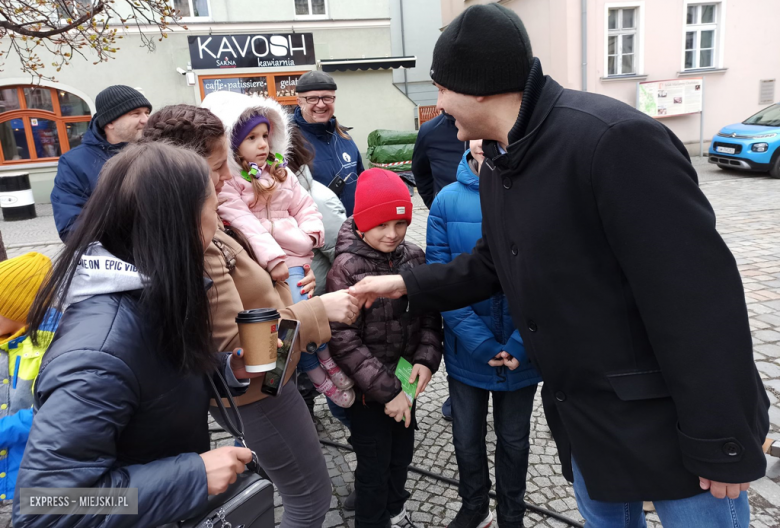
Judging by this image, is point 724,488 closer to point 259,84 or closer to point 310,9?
point 259,84

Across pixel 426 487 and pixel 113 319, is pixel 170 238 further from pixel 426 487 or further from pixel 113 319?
pixel 426 487

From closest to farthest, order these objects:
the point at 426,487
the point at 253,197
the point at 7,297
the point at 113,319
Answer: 1. the point at 113,319
2. the point at 7,297
3. the point at 253,197
4. the point at 426,487

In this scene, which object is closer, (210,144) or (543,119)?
(543,119)

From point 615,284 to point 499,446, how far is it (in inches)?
53.4

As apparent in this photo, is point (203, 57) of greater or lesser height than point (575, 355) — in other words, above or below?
above

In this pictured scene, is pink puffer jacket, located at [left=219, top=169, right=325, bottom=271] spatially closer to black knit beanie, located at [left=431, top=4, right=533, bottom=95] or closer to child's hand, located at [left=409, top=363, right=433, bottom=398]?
child's hand, located at [left=409, top=363, right=433, bottom=398]

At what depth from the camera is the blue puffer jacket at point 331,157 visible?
368 cm

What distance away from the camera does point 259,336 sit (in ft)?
5.31

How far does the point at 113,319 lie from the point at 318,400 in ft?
9.89

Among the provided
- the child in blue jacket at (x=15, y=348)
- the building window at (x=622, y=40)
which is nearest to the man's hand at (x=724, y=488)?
the child in blue jacket at (x=15, y=348)

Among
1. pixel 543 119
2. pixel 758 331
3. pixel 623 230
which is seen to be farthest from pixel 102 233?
pixel 758 331

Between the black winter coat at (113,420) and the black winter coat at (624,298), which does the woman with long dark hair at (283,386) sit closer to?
the black winter coat at (113,420)

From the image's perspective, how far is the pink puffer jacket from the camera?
2461 millimetres

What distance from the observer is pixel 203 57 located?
15453 millimetres
